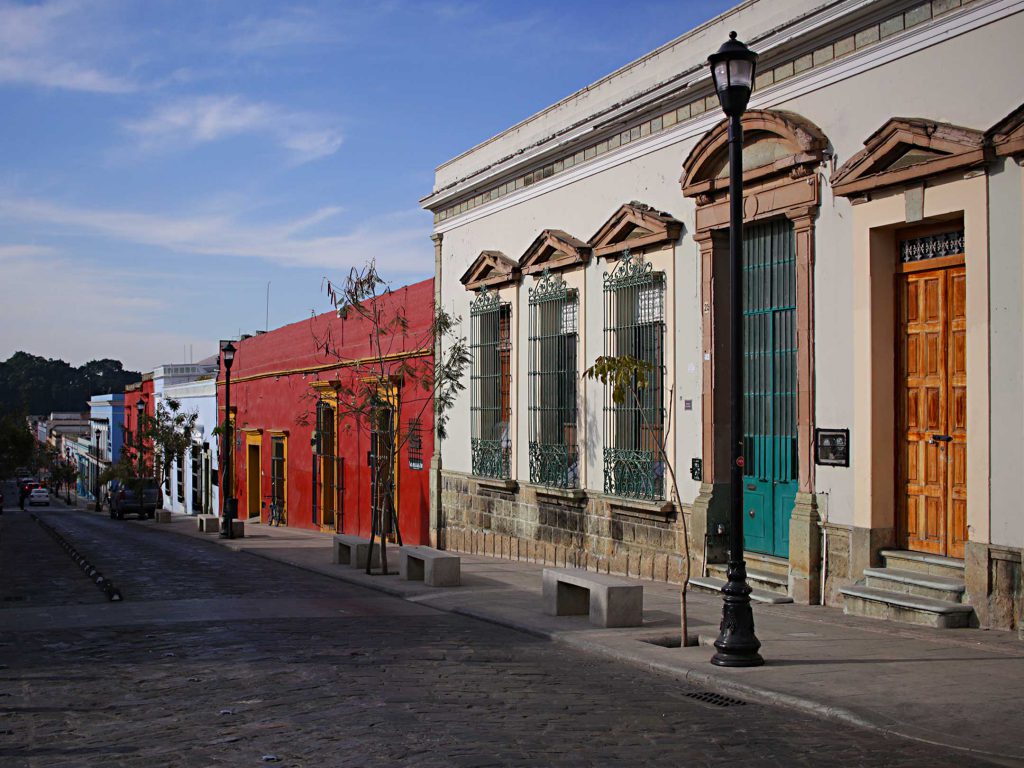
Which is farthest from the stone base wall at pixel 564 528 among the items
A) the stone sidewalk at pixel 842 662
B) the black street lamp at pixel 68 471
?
the black street lamp at pixel 68 471

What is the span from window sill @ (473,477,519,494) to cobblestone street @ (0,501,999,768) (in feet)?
18.1

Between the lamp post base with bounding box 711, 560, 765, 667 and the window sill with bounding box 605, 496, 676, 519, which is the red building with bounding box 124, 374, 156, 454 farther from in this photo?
the lamp post base with bounding box 711, 560, 765, 667

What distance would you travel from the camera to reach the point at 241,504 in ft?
126

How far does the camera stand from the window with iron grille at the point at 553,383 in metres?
16.2

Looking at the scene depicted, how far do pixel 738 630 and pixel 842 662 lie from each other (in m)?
0.83

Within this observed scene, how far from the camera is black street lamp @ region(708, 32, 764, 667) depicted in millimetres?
8320

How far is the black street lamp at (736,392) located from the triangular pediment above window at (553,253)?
7209 millimetres

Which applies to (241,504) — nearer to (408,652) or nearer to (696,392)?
(696,392)

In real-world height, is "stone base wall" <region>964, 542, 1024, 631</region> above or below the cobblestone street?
above

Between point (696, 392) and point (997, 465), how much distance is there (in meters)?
4.55

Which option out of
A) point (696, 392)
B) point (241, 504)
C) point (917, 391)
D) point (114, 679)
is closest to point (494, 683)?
point (114, 679)

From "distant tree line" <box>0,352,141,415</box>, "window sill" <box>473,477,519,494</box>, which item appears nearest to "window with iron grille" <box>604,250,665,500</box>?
"window sill" <box>473,477,519,494</box>

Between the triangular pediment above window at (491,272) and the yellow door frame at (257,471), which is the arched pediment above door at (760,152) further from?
the yellow door frame at (257,471)

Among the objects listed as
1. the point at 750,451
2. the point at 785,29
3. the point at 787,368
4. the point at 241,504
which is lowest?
the point at 241,504
